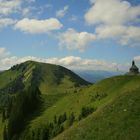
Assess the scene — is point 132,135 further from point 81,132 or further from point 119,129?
point 81,132

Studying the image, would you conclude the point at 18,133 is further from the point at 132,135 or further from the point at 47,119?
the point at 132,135

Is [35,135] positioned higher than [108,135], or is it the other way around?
[108,135]

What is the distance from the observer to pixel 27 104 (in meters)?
182

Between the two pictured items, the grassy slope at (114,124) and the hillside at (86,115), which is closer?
the grassy slope at (114,124)

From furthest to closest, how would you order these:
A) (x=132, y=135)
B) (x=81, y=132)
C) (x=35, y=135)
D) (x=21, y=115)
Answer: (x=21, y=115) → (x=35, y=135) → (x=81, y=132) → (x=132, y=135)

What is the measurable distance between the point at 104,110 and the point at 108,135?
29.5 ft

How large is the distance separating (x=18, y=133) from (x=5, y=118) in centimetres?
3993

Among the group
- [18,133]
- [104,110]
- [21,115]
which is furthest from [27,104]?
[104,110]

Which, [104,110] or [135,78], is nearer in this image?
[104,110]

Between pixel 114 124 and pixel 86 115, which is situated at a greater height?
pixel 114 124

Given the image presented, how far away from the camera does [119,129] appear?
136 ft

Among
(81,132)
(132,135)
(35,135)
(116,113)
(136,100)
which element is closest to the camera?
(132,135)

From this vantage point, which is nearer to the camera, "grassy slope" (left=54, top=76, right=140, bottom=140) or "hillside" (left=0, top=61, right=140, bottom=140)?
"grassy slope" (left=54, top=76, right=140, bottom=140)

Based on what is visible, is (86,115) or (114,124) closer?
(114,124)
